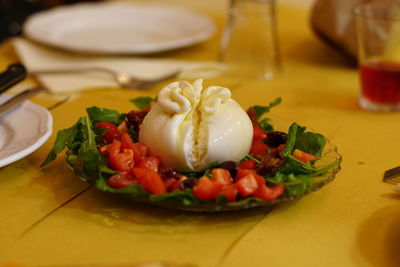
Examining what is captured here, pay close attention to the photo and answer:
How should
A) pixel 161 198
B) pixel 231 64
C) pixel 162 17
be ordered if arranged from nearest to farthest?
pixel 161 198 → pixel 231 64 → pixel 162 17

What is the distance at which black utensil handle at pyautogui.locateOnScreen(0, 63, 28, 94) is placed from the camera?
137cm

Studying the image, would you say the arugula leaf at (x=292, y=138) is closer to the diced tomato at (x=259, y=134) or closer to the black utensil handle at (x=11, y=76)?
the diced tomato at (x=259, y=134)

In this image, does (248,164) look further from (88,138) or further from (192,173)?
(88,138)

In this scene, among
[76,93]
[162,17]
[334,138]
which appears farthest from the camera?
[162,17]

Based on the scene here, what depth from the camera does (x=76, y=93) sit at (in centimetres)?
173

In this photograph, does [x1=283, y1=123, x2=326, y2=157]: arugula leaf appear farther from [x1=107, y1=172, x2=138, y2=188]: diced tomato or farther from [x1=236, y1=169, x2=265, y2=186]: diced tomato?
[x1=107, y1=172, x2=138, y2=188]: diced tomato

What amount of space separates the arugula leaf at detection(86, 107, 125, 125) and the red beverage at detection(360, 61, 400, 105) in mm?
686

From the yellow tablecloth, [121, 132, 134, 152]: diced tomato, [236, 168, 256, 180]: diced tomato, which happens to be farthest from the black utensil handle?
[236, 168, 256, 180]: diced tomato

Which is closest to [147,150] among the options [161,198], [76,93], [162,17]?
[161,198]

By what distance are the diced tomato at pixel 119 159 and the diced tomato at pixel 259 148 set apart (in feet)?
0.76

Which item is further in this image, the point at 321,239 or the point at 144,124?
the point at 144,124

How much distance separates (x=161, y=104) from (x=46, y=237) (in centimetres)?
30

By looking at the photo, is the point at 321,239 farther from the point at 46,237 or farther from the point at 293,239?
the point at 46,237

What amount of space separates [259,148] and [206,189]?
237 mm
